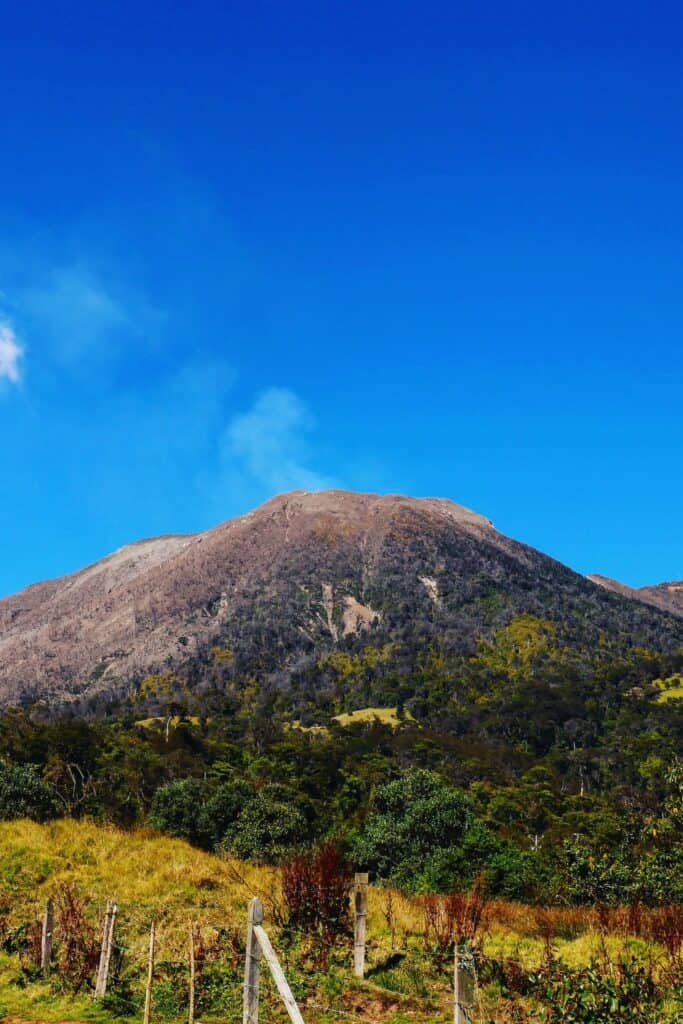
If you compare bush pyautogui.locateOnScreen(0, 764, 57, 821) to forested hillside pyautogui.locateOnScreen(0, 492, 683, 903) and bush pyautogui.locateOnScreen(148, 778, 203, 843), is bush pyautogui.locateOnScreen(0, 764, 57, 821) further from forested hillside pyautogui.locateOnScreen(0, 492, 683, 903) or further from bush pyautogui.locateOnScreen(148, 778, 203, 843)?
bush pyautogui.locateOnScreen(148, 778, 203, 843)

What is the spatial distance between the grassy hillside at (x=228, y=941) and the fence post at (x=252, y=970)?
1.58 m

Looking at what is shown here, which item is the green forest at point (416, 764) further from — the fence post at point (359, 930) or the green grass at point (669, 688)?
the fence post at point (359, 930)

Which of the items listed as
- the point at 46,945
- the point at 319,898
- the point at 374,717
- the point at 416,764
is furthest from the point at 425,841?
the point at 374,717

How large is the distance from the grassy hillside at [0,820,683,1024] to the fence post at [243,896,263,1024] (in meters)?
1.58

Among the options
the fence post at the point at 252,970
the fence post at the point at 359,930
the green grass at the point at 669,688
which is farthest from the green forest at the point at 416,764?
the fence post at the point at 252,970

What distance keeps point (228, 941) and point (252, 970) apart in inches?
267

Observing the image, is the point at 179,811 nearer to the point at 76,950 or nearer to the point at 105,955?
the point at 76,950

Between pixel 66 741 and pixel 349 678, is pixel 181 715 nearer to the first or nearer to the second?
pixel 349 678

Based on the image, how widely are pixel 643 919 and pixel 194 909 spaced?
33.5 feet

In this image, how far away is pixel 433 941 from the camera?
16.0m

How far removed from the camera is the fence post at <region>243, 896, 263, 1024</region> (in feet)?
26.9

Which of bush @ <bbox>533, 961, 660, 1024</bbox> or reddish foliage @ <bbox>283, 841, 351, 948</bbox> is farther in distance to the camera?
reddish foliage @ <bbox>283, 841, 351, 948</bbox>

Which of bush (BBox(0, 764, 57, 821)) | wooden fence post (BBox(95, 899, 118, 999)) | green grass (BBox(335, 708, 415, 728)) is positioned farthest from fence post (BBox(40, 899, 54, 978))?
green grass (BBox(335, 708, 415, 728))

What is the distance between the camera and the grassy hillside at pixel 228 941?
12.6 m
